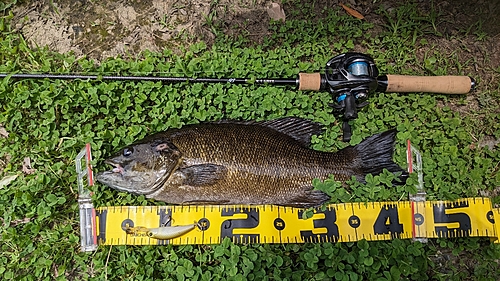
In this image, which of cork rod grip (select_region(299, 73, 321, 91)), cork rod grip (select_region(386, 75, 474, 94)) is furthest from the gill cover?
cork rod grip (select_region(386, 75, 474, 94))

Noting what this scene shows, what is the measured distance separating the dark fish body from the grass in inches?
8.9

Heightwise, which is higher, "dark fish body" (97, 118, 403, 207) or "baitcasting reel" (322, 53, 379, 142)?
"baitcasting reel" (322, 53, 379, 142)

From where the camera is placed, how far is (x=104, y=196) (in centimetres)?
335

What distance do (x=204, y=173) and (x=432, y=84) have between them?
2.21 m

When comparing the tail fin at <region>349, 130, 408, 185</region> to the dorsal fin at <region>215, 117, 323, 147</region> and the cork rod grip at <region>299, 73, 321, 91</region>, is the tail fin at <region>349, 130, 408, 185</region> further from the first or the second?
the cork rod grip at <region>299, 73, 321, 91</region>

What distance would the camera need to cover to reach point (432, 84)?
3.57 meters

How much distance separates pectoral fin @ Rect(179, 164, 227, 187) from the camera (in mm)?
3133

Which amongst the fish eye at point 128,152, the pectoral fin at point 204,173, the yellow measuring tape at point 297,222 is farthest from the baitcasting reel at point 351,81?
the fish eye at point 128,152

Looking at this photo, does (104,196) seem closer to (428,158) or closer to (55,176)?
(55,176)

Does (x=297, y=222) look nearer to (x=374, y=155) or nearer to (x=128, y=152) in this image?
(x=374, y=155)

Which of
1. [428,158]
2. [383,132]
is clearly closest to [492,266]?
[428,158]

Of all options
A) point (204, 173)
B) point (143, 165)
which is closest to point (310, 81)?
point (204, 173)

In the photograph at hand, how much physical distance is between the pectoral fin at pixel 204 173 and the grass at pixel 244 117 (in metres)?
0.51

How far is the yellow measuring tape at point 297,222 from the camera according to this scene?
324cm
